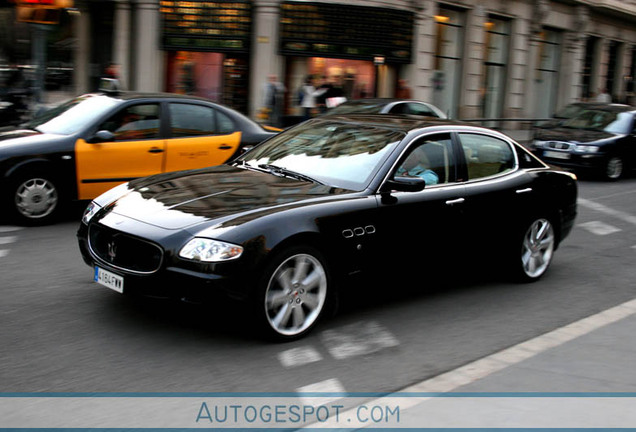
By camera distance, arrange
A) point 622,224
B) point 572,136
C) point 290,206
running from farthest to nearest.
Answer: point 572,136 < point 622,224 < point 290,206

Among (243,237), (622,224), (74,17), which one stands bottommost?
(622,224)

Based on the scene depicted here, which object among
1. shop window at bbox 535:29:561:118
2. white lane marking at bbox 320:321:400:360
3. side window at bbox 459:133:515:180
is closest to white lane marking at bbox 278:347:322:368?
white lane marking at bbox 320:321:400:360

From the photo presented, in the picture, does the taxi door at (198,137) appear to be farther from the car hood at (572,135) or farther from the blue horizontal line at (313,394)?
the car hood at (572,135)

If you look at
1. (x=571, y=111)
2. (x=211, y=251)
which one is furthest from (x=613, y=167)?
(x=211, y=251)

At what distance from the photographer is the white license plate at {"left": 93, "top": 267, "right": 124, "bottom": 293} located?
4625 mm

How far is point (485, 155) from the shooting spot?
623 cm

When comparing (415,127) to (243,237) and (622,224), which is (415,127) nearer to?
(243,237)

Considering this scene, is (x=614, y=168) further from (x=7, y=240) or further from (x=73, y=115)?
(x=7, y=240)

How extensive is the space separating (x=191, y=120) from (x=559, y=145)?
8933 mm

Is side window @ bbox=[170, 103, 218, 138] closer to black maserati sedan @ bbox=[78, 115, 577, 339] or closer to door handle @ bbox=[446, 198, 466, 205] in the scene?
black maserati sedan @ bbox=[78, 115, 577, 339]

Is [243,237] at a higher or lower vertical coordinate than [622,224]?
higher

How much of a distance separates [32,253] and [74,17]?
1405cm

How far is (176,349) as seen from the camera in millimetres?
4496

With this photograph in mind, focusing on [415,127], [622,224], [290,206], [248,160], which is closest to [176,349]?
[290,206]
